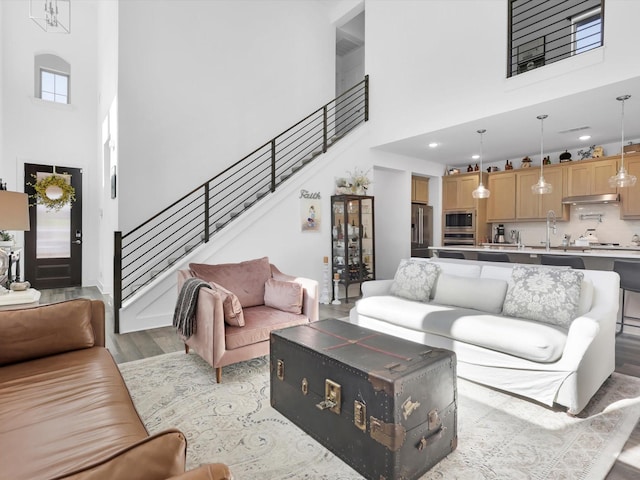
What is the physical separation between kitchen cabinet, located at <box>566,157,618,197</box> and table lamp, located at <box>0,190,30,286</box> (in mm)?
7638

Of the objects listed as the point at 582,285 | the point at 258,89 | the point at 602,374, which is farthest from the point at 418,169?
the point at 602,374

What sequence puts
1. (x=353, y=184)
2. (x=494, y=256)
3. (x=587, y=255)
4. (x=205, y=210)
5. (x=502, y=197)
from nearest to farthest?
(x=587, y=255)
(x=205, y=210)
(x=494, y=256)
(x=353, y=184)
(x=502, y=197)

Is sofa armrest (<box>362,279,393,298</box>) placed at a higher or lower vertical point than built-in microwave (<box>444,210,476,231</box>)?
lower

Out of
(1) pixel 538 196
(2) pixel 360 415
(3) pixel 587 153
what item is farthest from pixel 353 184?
(2) pixel 360 415

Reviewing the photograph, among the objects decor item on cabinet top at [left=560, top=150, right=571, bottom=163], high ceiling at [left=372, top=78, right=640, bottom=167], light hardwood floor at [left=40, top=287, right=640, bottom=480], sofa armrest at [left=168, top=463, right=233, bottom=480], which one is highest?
high ceiling at [left=372, top=78, right=640, bottom=167]

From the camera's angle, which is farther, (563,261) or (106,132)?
(106,132)

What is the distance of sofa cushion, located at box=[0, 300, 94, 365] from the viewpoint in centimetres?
195

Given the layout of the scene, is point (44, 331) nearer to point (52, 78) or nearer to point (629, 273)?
point (629, 273)

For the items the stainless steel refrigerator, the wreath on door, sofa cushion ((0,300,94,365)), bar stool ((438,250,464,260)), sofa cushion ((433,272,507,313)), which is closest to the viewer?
sofa cushion ((0,300,94,365))

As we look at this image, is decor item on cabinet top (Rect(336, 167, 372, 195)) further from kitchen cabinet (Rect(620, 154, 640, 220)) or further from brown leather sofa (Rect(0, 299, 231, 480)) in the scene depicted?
brown leather sofa (Rect(0, 299, 231, 480))

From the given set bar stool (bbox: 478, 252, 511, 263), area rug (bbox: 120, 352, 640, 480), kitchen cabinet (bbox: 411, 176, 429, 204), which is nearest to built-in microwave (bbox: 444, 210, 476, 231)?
kitchen cabinet (bbox: 411, 176, 429, 204)

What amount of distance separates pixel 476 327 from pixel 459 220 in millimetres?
5273

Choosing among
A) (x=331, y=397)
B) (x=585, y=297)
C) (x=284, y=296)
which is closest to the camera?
(x=331, y=397)

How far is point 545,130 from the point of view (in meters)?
5.38
